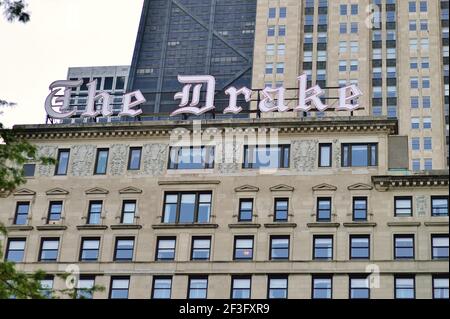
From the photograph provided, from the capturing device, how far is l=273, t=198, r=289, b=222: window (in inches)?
2608

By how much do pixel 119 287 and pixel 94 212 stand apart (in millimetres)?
6624

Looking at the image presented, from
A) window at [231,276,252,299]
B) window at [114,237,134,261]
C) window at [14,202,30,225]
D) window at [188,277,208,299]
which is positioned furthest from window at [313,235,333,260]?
window at [14,202,30,225]

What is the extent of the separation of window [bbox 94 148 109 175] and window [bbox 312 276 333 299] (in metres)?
18.3

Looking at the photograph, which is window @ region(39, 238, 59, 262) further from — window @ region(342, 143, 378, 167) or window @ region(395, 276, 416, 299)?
window @ region(395, 276, 416, 299)

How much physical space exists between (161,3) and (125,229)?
13488 centimetres

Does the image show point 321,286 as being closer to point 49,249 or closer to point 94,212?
point 94,212

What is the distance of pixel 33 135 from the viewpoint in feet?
235

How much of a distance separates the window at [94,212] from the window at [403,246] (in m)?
21.8

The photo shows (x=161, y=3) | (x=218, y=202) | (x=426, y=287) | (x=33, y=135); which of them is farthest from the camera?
(x=161, y=3)

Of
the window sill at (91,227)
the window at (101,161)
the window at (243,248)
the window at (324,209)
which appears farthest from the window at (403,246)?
the window at (101,161)

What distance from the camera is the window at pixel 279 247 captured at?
213 ft
